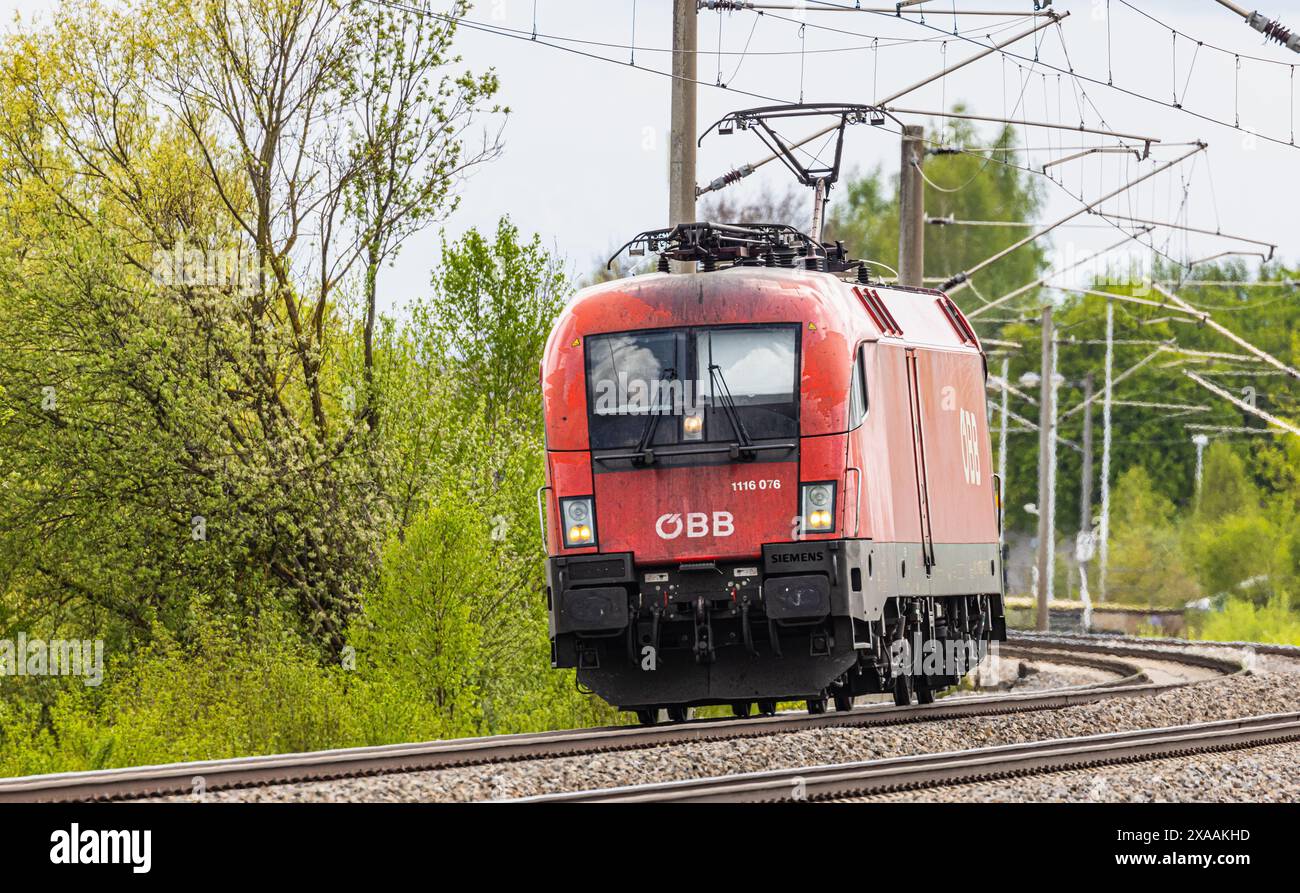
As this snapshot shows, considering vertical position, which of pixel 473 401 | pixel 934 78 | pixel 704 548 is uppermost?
pixel 934 78

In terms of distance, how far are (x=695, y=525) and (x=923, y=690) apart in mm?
5242

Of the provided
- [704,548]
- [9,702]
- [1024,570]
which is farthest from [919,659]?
[1024,570]

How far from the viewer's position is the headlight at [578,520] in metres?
15.6

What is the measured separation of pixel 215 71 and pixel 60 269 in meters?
3.42

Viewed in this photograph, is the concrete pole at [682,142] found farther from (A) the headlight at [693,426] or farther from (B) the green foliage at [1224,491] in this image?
(B) the green foliage at [1224,491]

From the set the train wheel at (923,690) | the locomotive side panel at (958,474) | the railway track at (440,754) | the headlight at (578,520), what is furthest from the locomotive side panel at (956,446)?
the headlight at (578,520)

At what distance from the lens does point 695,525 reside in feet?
50.6

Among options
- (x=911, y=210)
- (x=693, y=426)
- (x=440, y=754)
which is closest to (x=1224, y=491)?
(x=911, y=210)

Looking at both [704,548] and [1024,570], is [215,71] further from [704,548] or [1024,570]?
[1024,570]

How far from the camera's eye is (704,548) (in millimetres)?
15398

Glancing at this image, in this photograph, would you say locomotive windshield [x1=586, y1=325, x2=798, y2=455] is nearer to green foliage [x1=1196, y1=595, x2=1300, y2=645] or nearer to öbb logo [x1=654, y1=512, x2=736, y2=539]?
öbb logo [x1=654, y1=512, x2=736, y2=539]

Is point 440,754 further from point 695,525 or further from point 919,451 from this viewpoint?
point 919,451

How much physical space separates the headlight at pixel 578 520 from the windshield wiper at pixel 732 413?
1.26m
